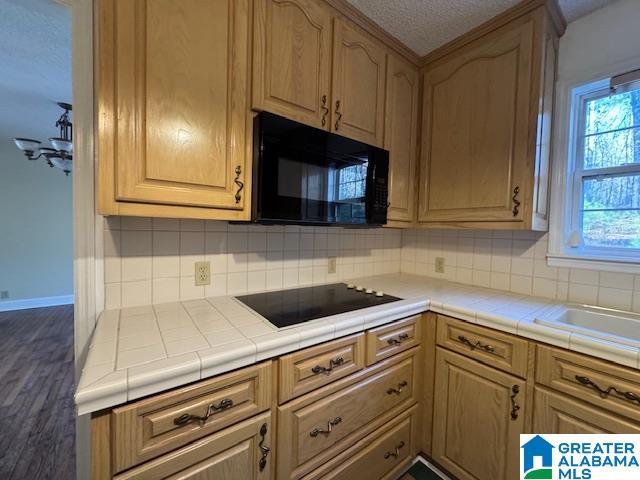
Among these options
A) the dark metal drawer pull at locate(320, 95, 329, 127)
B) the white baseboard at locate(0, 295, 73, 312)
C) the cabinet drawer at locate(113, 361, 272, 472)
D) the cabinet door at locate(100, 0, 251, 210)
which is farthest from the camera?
the white baseboard at locate(0, 295, 73, 312)

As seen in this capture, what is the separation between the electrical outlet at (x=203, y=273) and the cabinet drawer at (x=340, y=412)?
0.67 m

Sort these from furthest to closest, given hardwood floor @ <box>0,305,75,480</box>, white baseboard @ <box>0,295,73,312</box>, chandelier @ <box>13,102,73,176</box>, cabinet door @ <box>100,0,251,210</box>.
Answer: white baseboard @ <box>0,295,73,312</box>
chandelier @ <box>13,102,73,176</box>
hardwood floor @ <box>0,305,75,480</box>
cabinet door @ <box>100,0,251,210</box>

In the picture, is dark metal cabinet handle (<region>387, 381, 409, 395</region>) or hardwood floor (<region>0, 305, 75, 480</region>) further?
hardwood floor (<region>0, 305, 75, 480</region>)

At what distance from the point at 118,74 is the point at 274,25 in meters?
0.62

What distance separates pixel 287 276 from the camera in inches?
62.5

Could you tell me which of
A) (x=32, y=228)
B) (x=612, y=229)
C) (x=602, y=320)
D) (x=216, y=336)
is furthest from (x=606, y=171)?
(x=32, y=228)

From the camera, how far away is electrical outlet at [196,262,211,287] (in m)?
1.28

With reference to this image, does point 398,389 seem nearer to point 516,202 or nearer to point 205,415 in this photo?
point 205,415

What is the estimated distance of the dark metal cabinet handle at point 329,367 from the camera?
99 centimetres

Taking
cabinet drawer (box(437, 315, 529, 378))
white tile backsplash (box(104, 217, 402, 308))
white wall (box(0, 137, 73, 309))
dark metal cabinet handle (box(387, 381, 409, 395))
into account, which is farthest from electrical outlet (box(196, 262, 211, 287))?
white wall (box(0, 137, 73, 309))

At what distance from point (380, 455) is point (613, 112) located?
2.01 metres

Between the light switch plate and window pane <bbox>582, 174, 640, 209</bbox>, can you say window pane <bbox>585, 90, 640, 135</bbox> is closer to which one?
window pane <bbox>582, 174, 640, 209</bbox>

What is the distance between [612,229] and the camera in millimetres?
1391

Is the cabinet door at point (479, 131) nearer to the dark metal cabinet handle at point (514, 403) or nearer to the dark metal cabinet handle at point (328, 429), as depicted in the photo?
the dark metal cabinet handle at point (514, 403)
